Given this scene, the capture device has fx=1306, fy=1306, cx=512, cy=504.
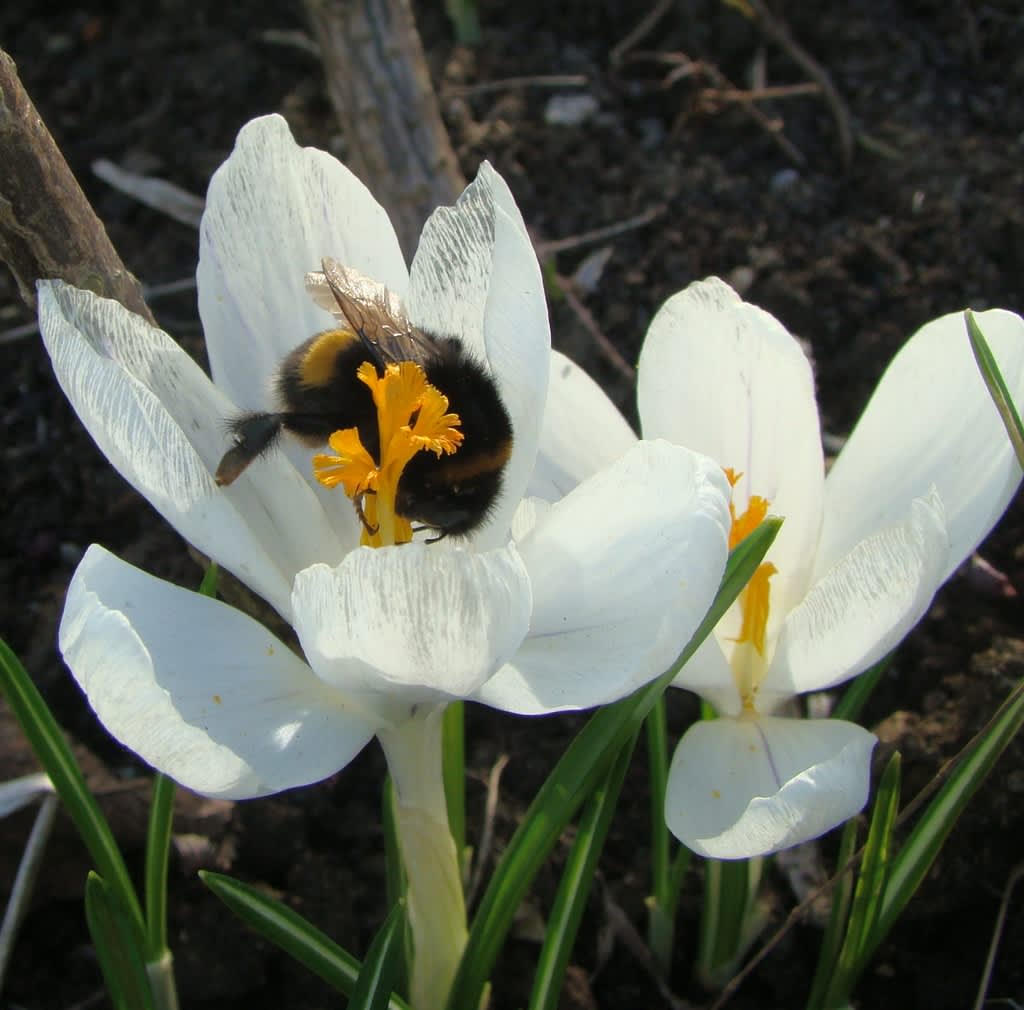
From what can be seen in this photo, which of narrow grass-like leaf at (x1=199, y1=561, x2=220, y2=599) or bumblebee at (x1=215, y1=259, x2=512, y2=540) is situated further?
narrow grass-like leaf at (x1=199, y1=561, x2=220, y2=599)

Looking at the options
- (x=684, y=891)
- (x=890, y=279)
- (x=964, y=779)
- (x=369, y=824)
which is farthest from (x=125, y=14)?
(x=964, y=779)

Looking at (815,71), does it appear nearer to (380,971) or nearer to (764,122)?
(764,122)

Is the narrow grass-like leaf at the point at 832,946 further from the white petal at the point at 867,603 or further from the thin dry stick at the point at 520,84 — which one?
the thin dry stick at the point at 520,84

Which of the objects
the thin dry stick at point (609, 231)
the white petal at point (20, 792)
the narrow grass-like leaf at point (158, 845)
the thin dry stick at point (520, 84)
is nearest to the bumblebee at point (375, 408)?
the narrow grass-like leaf at point (158, 845)

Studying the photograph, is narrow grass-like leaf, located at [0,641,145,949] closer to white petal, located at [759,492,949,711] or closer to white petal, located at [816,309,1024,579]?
white petal, located at [759,492,949,711]

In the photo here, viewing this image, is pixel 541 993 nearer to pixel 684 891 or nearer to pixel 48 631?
pixel 684 891

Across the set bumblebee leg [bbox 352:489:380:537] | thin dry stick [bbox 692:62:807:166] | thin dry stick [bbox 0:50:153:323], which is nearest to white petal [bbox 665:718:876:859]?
bumblebee leg [bbox 352:489:380:537]
